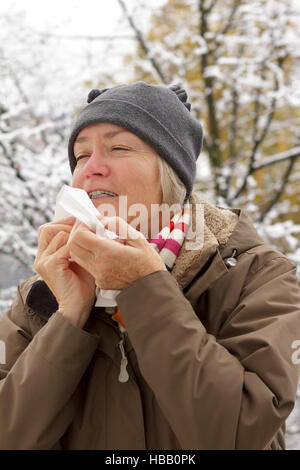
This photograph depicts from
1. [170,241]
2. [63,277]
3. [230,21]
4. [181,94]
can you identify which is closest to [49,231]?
[63,277]

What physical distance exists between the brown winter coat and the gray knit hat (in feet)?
1.28

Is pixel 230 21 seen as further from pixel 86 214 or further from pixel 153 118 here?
pixel 86 214

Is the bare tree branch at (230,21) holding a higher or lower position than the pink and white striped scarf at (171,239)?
higher

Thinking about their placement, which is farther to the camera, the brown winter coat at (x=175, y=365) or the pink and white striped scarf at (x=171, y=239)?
the pink and white striped scarf at (x=171, y=239)

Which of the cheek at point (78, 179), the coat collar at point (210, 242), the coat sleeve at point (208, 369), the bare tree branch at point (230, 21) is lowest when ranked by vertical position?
the coat sleeve at point (208, 369)

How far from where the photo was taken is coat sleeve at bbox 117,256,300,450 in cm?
111

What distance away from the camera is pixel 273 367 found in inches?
47.4

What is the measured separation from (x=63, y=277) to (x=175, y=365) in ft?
1.86

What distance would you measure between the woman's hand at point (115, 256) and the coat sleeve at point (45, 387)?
0.79 ft

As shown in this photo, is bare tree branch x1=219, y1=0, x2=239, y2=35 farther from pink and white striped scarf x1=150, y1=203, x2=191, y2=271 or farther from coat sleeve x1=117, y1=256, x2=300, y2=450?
coat sleeve x1=117, y1=256, x2=300, y2=450

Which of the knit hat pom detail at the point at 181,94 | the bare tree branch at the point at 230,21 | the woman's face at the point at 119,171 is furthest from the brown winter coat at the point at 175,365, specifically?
the bare tree branch at the point at 230,21

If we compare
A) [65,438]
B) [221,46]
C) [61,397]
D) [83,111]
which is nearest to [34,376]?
[61,397]

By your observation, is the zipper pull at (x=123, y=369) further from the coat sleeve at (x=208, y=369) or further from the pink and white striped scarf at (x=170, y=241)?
the coat sleeve at (x=208, y=369)

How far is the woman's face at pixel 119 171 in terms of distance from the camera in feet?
5.09
